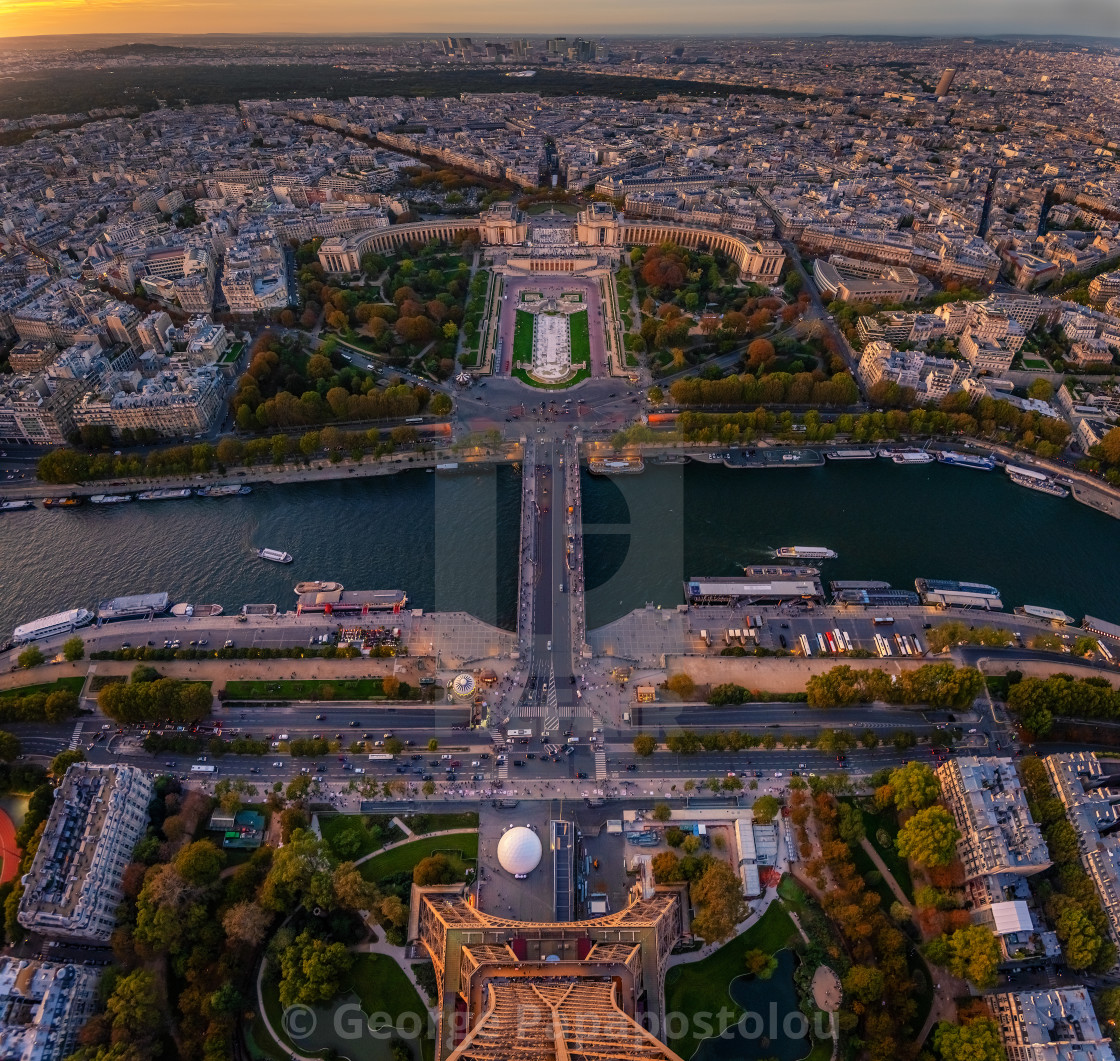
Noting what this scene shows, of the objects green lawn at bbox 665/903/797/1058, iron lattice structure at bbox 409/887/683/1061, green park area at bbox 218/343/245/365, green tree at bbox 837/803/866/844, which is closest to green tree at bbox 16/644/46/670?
iron lattice structure at bbox 409/887/683/1061

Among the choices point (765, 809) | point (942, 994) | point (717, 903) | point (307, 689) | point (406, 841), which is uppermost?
point (307, 689)

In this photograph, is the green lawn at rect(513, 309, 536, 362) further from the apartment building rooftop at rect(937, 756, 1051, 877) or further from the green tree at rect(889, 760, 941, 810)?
the apartment building rooftop at rect(937, 756, 1051, 877)

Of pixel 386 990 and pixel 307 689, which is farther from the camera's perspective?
pixel 307 689

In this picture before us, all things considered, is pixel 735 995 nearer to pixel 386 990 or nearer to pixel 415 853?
pixel 386 990

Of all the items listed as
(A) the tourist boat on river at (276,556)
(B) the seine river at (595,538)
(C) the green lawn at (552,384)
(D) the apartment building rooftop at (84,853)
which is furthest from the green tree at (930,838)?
(C) the green lawn at (552,384)

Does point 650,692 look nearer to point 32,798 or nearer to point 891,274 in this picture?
point 32,798

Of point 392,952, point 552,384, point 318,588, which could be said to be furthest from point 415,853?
point 552,384

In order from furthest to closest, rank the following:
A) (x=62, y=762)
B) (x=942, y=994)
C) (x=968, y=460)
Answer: (x=968, y=460) → (x=62, y=762) → (x=942, y=994)
